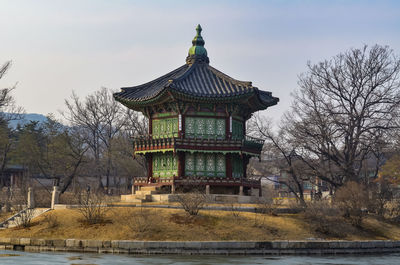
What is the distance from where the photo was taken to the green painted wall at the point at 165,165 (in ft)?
151

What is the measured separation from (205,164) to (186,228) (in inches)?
563

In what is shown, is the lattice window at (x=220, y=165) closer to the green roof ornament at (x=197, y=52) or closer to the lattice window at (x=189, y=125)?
the lattice window at (x=189, y=125)

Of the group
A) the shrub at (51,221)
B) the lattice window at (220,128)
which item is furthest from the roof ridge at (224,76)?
the shrub at (51,221)

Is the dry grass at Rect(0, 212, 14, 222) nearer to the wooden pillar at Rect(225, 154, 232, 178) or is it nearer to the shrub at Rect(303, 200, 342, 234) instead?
the wooden pillar at Rect(225, 154, 232, 178)

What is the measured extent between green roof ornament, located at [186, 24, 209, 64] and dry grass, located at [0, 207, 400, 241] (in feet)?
64.2

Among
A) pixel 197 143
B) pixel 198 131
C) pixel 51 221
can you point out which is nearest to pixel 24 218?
pixel 51 221

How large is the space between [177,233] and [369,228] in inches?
547

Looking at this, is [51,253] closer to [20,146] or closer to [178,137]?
[178,137]

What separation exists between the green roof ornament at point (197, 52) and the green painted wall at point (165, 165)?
386 inches

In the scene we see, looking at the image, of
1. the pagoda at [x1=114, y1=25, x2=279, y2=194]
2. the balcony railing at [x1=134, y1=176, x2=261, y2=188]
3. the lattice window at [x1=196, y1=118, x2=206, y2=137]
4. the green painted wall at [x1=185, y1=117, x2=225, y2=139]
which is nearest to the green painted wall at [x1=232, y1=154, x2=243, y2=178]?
the pagoda at [x1=114, y1=25, x2=279, y2=194]

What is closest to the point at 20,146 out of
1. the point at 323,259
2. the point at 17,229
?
the point at 17,229

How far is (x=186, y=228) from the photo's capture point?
105ft

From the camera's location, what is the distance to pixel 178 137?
44750 mm

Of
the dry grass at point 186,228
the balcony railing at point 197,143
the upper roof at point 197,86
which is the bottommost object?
the dry grass at point 186,228
